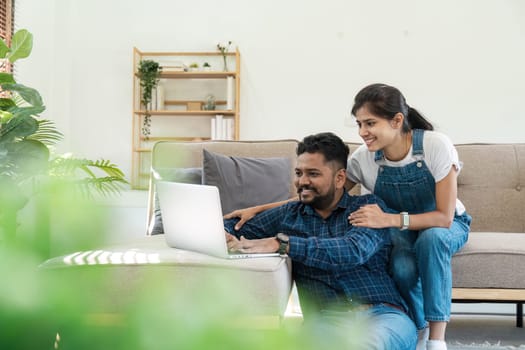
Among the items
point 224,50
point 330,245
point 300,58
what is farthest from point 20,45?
point 300,58

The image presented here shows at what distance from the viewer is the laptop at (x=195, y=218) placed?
142 cm

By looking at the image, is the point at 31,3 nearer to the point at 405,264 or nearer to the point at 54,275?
the point at 405,264

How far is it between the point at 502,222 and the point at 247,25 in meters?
3.28

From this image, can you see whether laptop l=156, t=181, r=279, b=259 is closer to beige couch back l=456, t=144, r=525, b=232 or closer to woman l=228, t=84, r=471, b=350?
woman l=228, t=84, r=471, b=350

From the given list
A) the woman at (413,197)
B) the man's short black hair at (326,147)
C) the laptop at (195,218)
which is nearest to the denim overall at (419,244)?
the woman at (413,197)

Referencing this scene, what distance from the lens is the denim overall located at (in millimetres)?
1794

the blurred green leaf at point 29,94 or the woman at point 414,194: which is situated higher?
the blurred green leaf at point 29,94

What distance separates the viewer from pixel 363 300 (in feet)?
5.49

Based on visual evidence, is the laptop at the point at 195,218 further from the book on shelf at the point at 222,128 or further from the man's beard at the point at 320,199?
the book on shelf at the point at 222,128

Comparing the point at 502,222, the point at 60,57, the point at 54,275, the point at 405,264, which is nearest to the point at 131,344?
the point at 54,275

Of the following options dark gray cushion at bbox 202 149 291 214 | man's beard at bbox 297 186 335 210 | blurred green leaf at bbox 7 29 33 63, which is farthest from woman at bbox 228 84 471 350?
blurred green leaf at bbox 7 29 33 63

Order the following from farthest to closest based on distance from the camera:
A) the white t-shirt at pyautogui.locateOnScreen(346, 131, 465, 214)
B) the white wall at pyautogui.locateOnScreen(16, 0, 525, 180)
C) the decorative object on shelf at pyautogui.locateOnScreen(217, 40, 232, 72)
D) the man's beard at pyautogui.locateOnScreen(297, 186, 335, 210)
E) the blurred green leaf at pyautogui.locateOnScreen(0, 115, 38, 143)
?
the decorative object on shelf at pyautogui.locateOnScreen(217, 40, 232, 72)
the white wall at pyautogui.locateOnScreen(16, 0, 525, 180)
the blurred green leaf at pyautogui.locateOnScreen(0, 115, 38, 143)
the white t-shirt at pyautogui.locateOnScreen(346, 131, 465, 214)
the man's beard at pyautogui.locateOnScreen(297, 186, 335, 210)

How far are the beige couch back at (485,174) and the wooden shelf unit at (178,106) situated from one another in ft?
8.50

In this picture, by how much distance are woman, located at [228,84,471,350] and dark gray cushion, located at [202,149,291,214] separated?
0.43 metres
